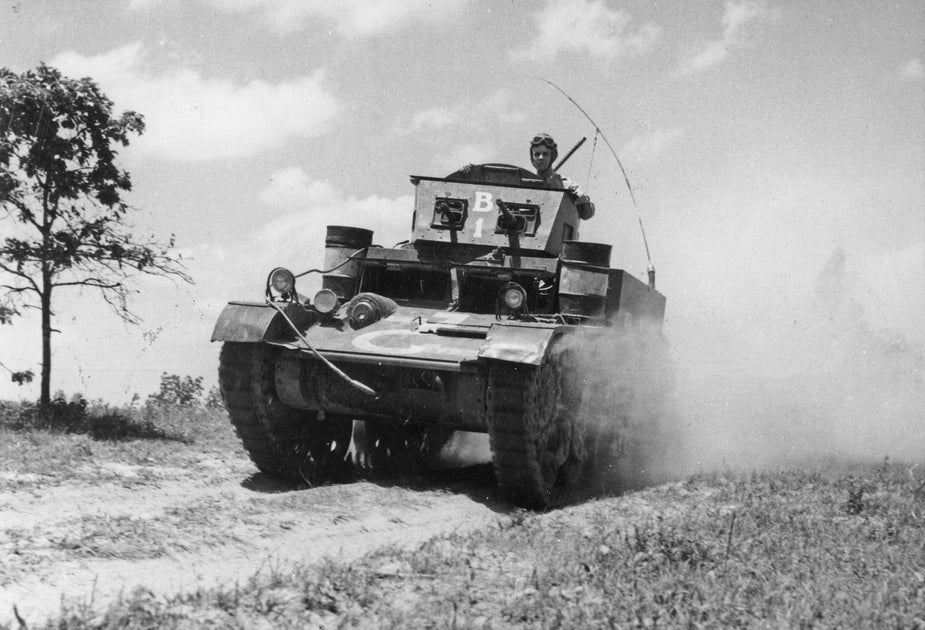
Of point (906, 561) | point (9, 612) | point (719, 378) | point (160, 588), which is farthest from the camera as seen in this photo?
point (719, 378)

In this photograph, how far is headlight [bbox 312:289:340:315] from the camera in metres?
8.76

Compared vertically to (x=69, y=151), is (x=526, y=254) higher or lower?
lower

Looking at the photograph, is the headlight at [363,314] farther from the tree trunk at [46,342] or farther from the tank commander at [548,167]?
the tree trunk at [46,342]

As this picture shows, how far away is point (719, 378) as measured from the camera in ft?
53.7

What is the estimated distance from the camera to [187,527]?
626 centimetres

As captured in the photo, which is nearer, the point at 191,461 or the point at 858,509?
the point at 858,509

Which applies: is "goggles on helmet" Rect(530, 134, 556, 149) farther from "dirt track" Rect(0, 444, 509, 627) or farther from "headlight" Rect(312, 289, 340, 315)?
"dirt track" Rect(0, 444, 509, 627)

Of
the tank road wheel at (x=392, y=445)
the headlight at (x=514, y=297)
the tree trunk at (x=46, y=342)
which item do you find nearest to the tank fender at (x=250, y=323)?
the headlight at (x=514, y=297)

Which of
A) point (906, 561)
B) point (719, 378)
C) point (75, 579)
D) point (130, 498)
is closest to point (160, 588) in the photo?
point (75, 579)

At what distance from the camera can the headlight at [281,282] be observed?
28.1ft

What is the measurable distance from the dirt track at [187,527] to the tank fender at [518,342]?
3.88ft

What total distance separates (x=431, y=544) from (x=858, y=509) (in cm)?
358

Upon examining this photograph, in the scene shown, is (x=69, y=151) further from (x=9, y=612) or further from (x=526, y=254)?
(x=9, y=612)

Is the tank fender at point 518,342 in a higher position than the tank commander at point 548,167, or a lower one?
lower
